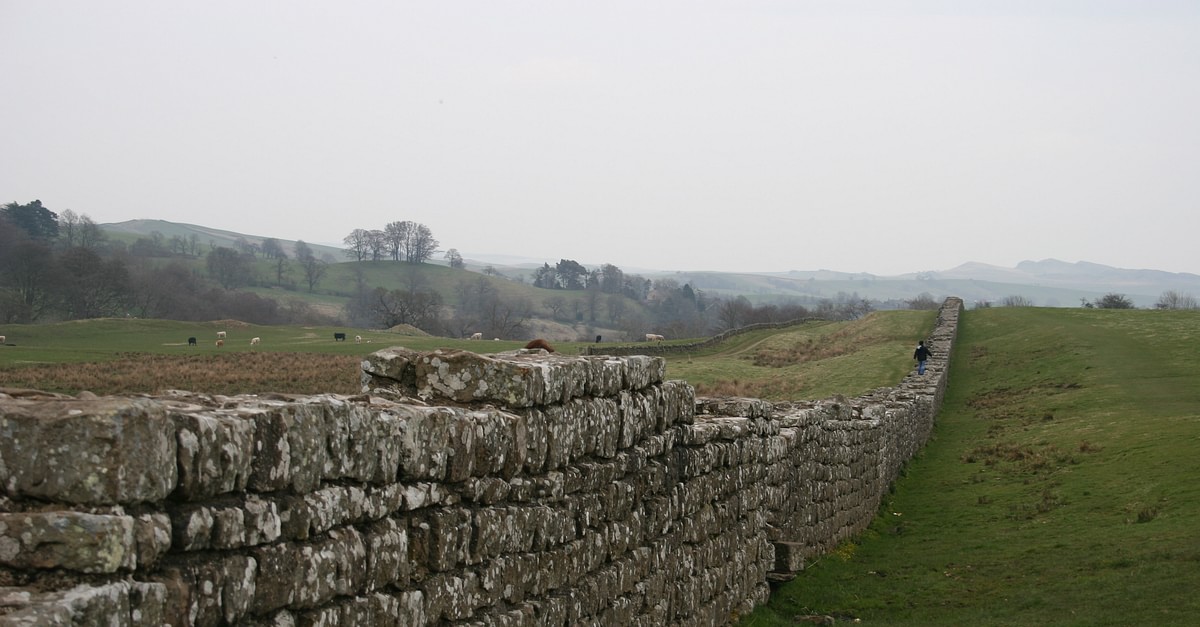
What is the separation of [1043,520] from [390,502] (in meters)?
16.1

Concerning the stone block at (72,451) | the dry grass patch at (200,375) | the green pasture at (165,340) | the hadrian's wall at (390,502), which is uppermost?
the stone block at (72,451)

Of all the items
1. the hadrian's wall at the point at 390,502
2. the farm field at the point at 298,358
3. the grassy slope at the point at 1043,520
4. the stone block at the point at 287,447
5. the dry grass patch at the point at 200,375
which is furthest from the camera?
the farm field at the point at 298,358

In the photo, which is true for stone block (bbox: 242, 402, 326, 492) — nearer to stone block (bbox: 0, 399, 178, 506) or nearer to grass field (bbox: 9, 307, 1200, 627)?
stone block (bbox: 0, 399, 178, 506)

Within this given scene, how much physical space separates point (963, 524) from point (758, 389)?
25900mm

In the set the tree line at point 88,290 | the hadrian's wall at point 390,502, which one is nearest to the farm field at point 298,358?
the hadrian's wall at point 390,502

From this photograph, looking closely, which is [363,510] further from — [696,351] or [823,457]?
[696,351]

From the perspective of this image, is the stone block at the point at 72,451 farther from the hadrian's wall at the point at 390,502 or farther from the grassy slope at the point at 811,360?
the grassy slope at the point at 811,360

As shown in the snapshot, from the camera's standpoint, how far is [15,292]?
82.3m

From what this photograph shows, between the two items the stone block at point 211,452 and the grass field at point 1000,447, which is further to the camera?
the grass field at point 1000,447

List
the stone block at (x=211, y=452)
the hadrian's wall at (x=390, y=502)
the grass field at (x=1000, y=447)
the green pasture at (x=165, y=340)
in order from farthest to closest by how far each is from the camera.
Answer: the green pasture at (x=165, y=340)
the grass field at (x=1000, y=447)
the stone block at (x=211, y=452)
the hadrian's wall at (x=390, y=502)

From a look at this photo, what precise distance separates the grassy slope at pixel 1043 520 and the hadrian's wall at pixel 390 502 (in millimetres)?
3282

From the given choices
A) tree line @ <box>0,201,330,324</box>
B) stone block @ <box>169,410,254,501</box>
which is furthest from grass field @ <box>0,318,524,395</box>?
tree line @ <box>0,201,330,324</box>

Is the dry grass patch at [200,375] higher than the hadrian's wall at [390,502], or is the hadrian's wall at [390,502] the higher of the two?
the hadrian's wall at [390,502]

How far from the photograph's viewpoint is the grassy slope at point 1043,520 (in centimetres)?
1406
